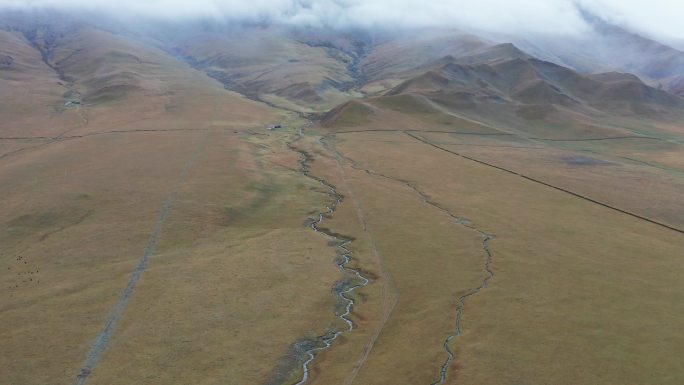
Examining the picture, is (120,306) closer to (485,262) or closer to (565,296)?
(485,262)

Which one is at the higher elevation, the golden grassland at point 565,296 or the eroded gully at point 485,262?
the golden grassland at point 565,296

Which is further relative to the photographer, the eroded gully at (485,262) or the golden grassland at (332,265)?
the golden grassland at (332,265)

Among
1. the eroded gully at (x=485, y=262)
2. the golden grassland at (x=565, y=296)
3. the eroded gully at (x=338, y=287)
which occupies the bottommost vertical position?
the eroded gully at (x=338, y=287)

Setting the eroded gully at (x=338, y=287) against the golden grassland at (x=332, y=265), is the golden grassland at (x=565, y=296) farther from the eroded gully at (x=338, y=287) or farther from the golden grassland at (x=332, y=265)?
the eroded gully at (x=338, y=287)

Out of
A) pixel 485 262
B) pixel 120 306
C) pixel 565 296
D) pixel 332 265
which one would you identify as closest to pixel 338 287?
pixel 332 265

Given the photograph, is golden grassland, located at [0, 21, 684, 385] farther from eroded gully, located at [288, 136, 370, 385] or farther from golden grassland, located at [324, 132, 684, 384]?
eroded gully, located at [288, 136, 370, 385]

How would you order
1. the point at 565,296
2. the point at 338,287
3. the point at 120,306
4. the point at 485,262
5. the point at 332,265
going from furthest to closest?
the point at 485,262 → the point at 332,265 → the point at 338,287 → the point at 565,296 → the point at 120,306

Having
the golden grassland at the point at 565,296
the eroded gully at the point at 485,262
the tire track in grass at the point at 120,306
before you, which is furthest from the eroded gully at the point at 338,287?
the tire track in grass at the point at 120,306

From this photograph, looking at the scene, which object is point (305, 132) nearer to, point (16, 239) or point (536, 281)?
point (16, 239)

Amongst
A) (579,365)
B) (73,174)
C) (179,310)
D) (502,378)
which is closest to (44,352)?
(179,310)

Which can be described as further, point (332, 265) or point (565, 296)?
point (332, 265)

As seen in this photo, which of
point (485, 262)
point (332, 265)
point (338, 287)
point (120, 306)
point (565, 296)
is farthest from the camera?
point (485, 262)
